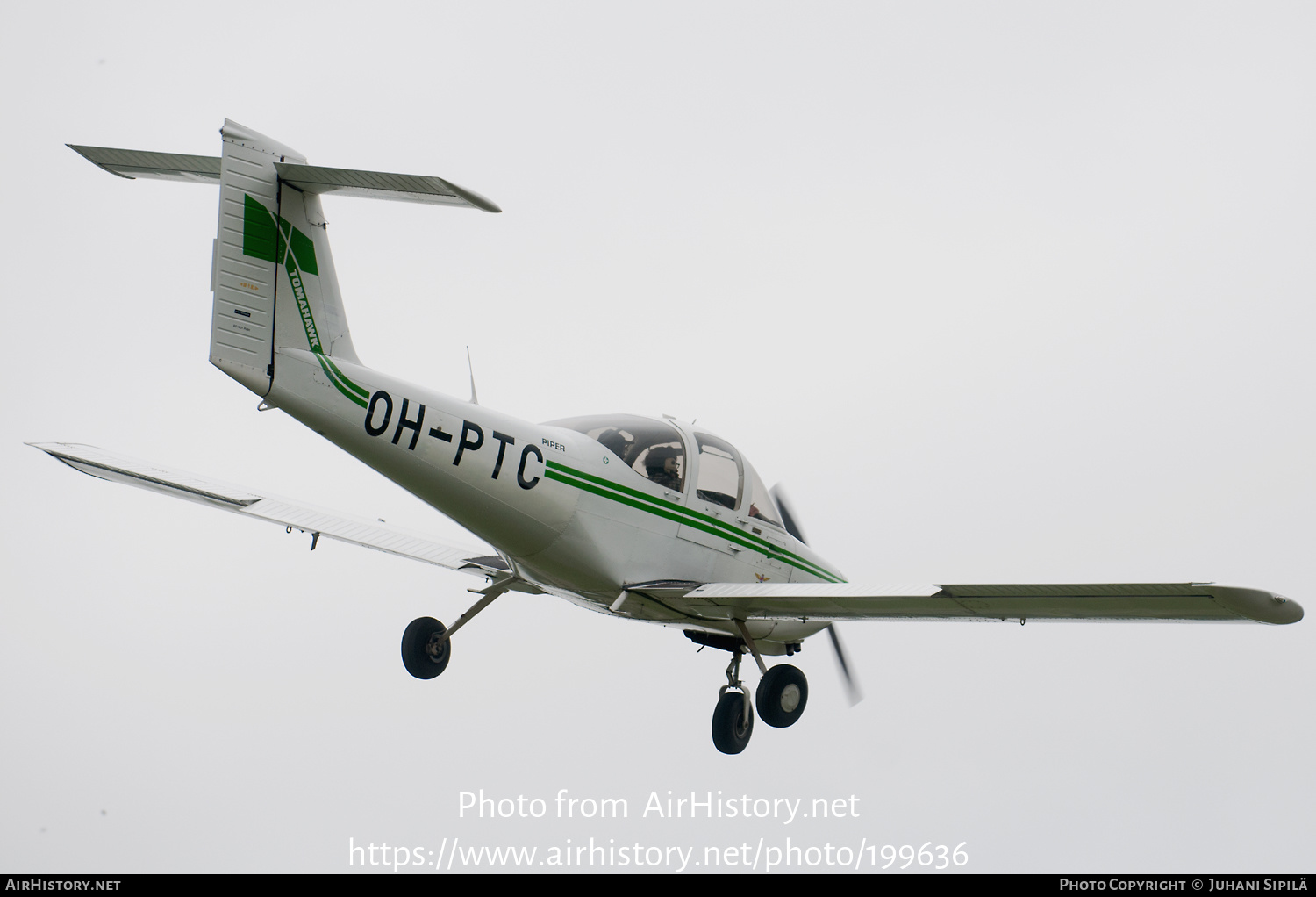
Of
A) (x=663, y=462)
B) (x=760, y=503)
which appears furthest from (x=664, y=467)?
(x=760, y=503)

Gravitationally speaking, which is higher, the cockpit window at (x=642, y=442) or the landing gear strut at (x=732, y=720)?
the cockpit window at (x=642, y=442)

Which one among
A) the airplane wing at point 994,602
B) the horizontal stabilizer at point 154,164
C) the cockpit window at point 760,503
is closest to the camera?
the airplane wing at point 994,602

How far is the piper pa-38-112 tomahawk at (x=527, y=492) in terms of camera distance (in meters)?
10.0

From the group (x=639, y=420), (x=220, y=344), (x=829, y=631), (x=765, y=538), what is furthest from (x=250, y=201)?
(x=829, y=631)

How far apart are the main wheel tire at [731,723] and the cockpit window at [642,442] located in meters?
2.06

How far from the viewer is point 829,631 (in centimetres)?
1501

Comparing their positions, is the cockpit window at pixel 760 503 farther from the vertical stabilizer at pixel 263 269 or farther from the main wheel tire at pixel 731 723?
the vertical stabilizer at pixel 263 269

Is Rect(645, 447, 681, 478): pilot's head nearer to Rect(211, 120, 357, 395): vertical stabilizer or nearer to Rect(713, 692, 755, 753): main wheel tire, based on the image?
Rect(713, 692, 755, 753): main wheel tire

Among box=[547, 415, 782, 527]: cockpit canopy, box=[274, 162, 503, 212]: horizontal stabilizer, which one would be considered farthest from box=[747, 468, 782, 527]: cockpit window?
box=[274, 162, 503, 212]: horizontal stabilizer

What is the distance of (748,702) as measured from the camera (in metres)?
12.7

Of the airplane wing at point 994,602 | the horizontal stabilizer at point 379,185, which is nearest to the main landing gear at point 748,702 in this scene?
the airplane wing at point 994,602

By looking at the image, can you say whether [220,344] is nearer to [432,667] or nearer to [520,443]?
[520,443]

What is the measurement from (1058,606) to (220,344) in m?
→ 6.59

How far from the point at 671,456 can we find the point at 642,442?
0.33 m
